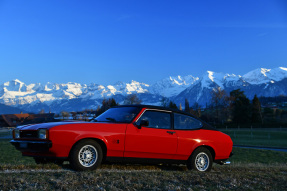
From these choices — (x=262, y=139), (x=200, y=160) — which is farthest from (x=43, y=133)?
(x=262, y=139)

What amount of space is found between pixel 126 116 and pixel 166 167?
1.97m

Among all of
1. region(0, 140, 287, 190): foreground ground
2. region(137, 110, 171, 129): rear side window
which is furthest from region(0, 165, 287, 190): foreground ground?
region(137, 110, 171, 129): rear side window

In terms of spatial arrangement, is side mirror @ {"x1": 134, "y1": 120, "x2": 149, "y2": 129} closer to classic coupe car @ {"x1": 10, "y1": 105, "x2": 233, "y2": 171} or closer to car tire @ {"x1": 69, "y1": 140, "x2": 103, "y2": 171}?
classic coupe car @ {"x1": 10, "y1": 105, "x2": 233, "y2": 171}

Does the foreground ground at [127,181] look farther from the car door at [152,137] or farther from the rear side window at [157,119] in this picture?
the rear side window at [157,119]

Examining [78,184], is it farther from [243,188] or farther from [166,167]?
[166,167]

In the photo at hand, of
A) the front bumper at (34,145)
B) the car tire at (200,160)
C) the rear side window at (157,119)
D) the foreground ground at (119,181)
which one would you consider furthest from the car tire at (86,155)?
the car tire at (200,160)

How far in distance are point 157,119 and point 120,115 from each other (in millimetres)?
918

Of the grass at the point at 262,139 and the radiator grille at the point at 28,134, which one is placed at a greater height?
the radiator grille at the point at 28,134

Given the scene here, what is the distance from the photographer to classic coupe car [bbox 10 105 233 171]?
6828mm

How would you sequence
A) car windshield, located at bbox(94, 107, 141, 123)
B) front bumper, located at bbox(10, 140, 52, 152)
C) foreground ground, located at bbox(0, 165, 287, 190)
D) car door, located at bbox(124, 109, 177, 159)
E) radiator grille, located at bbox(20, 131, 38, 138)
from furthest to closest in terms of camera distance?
car windshield, located at bbox(94, 107, 141, 123) → car door, located at bbox(124, 109, 177, 159) → radiator grille, located at bbox(20, 131, 38, 138) → front bumper, located at bbox(10, 140, 52, 152) → foreground ground, located at bbox(0, 165, 287, 190)

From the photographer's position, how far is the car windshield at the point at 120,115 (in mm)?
7707

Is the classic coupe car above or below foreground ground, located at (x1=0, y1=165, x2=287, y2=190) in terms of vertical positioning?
above

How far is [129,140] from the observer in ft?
24.2

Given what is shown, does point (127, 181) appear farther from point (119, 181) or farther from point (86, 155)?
point (86, 155)
